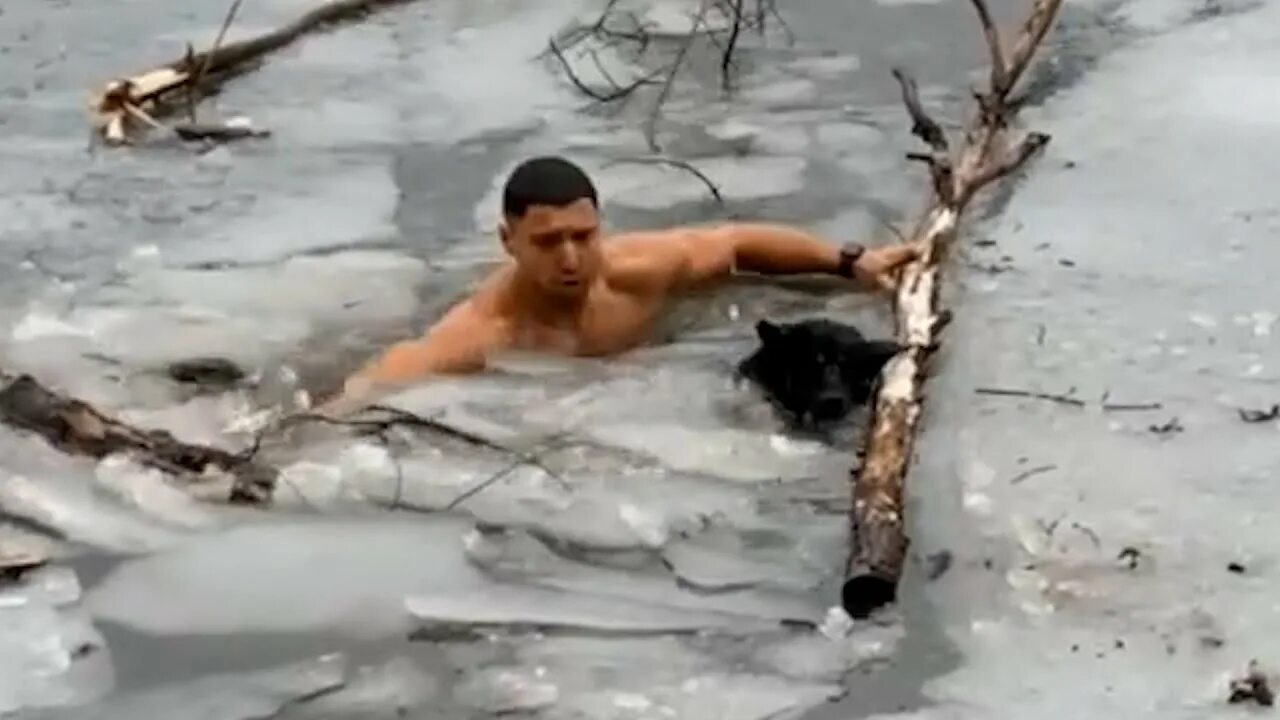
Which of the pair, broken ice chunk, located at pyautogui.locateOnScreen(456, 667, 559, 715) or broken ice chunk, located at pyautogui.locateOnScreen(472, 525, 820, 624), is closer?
broken ice chunk, located at pyautogui.locateOnScreen(456, 667, 559, 715)

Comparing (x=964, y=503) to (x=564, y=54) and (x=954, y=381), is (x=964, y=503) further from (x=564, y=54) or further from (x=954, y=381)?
(x=564, y=54)

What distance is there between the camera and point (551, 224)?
493 cm

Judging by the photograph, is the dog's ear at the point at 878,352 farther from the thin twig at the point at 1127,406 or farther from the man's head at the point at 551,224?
the man's head at the point at 551,224

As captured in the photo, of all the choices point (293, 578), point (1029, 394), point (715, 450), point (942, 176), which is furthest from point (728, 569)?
point (942, 176)

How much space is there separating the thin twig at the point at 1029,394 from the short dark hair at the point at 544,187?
2.82 feet

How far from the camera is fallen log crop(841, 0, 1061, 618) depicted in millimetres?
3916

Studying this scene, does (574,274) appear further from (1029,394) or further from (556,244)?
(1029,394)

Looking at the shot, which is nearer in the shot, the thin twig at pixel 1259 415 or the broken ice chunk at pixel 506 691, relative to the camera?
the broken ice chunk at pixel 506 691

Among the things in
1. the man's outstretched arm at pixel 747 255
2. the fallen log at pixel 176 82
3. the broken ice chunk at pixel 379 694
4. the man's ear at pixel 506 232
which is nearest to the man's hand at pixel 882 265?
the man's outstretched arm at pixel 747 255

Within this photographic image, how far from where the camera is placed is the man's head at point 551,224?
16.2 ft

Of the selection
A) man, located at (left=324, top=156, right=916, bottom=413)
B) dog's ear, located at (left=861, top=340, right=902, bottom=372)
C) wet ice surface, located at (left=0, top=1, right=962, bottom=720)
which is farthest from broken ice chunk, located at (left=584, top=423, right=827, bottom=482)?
man, located at (left=324, top=156, right=916, bottom=413)

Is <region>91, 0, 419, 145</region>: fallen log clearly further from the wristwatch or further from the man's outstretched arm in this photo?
the wristwatch

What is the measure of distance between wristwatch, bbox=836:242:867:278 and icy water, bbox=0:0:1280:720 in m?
0.06

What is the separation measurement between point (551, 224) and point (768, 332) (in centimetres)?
47
